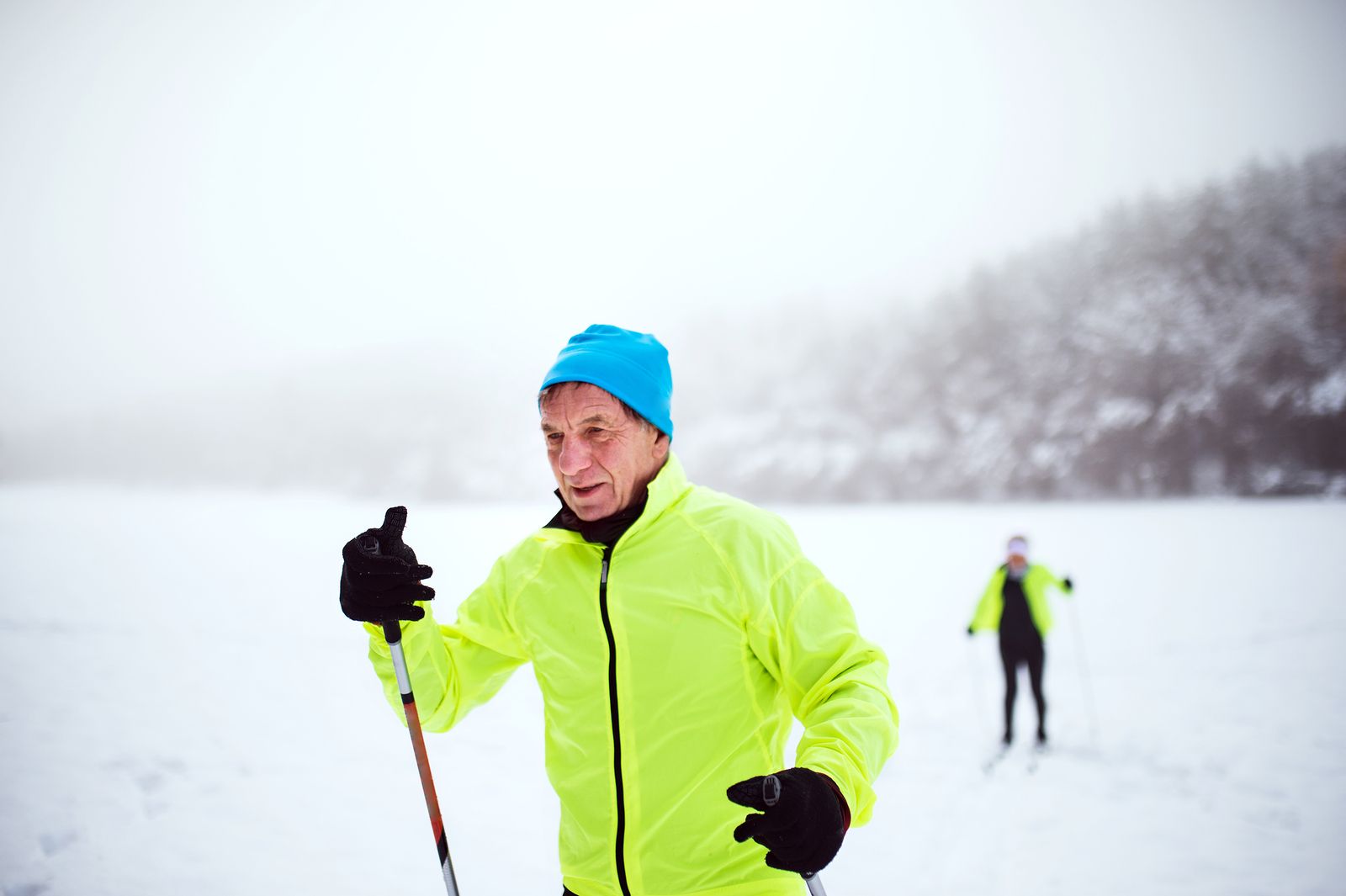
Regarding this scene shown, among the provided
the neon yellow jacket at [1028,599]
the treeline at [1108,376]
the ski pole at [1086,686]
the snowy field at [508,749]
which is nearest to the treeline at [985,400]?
the treeline at [1108,376]

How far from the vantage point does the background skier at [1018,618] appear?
5.28m

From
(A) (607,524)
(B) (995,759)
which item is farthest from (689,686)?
(B) (995,759)

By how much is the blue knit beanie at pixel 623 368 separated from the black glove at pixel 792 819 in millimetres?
804

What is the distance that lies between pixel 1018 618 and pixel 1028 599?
0.18 metres

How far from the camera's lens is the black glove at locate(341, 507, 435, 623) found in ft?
4.59

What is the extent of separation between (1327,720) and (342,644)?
9.94 meters

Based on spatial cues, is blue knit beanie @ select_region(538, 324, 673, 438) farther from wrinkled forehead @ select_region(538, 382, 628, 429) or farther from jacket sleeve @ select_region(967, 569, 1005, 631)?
jacket sleeve @ select_region(967, 569, 1005, 631)

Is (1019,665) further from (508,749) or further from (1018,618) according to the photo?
(508,749)

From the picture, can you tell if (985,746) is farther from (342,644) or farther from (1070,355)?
(1070,355)

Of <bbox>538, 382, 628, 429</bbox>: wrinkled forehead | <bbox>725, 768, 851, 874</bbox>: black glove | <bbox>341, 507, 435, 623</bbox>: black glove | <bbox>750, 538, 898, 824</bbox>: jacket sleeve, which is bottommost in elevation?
<bbox>725, 768, 851, 874</bbox>: black glove

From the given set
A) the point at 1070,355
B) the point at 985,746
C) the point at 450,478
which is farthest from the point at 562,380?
the point at 450,478

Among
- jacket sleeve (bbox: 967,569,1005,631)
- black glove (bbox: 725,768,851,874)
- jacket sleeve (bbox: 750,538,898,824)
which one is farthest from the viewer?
jacket sleeve (bbox: 967,569,1005,631)

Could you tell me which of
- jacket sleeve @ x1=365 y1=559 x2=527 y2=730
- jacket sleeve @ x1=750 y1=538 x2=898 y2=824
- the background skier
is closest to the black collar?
jacket sleeve @ x1=365 y1=559 x2=527 y2=730

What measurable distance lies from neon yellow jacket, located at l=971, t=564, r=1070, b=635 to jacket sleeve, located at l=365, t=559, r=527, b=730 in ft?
16.2
